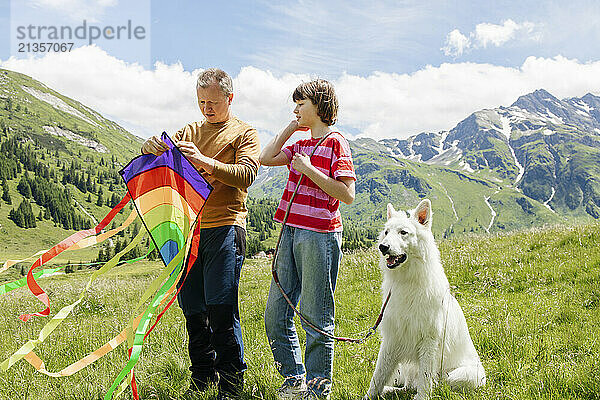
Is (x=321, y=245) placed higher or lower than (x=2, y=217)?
higher


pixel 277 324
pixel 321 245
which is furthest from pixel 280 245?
pixel 277 324

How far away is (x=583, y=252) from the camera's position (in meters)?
9.07

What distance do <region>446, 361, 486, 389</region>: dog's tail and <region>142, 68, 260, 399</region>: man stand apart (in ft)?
7.31

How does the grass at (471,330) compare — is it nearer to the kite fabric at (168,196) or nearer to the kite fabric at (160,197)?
the kite fabric at (168,196)

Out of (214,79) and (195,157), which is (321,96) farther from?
(195,157)

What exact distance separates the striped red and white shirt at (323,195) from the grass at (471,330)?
1.87m

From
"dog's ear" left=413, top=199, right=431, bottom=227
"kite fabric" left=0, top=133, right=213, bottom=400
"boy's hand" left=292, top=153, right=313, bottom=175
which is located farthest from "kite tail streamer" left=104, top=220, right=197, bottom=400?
"dog's ear" left=413, top=199, right=431, bottom=227

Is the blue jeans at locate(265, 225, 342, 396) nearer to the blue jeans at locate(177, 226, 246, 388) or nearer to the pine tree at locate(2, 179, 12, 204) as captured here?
the blue jeans at locate(177, 226, 246, 388)

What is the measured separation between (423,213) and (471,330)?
9.32 ft

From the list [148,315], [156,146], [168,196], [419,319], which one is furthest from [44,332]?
[419,319]

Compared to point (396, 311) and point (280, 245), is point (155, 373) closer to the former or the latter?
point (280, 245)

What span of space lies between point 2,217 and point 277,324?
225256 mm

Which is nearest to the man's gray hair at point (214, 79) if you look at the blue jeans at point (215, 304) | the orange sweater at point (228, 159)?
the orange sweater at point (228, 159)

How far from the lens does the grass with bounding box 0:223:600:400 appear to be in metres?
4.51
